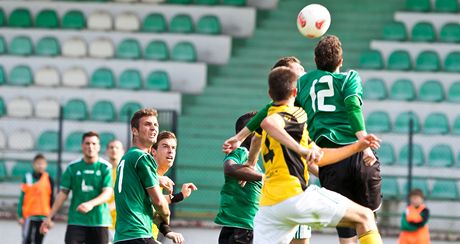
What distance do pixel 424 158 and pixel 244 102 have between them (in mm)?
3682

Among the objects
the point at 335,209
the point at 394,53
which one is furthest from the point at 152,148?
the point at 394,53

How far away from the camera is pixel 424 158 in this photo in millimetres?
21641

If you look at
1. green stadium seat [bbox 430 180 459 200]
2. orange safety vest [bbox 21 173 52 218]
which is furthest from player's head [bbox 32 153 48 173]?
green stadium seat [bbox 430 180 459 200]

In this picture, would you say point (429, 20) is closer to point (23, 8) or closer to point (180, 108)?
point (180, 108)

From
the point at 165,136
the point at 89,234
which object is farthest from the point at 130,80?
the point at 165,136

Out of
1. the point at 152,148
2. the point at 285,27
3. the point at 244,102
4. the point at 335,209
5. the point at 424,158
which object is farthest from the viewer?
the point at 285,27

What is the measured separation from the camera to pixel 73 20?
81.4 ft

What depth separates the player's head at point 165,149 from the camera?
10492 millimetres

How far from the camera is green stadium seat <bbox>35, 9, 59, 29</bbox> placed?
24844 mm

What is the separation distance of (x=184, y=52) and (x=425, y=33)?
4.74 metres

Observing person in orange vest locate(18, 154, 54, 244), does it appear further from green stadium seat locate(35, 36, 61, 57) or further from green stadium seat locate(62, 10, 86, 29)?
green stadium seat locate(62, 10, 86, 29)

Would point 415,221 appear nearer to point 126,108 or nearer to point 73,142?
point 126,108

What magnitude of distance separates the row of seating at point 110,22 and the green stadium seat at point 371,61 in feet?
9.71

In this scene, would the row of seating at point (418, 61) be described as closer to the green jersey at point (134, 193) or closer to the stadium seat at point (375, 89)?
the stadium seat at point (375, 89)
